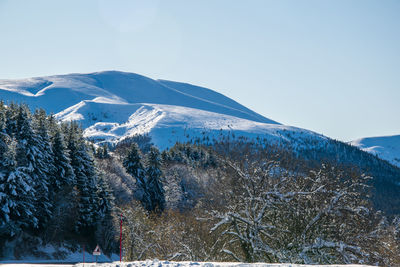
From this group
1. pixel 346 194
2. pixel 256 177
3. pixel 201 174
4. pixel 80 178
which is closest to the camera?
pixel 346 194

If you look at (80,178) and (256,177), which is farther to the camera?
(80,178)

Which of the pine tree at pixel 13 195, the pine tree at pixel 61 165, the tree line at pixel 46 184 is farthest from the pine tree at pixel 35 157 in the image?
the pine tree at pixel 61 165

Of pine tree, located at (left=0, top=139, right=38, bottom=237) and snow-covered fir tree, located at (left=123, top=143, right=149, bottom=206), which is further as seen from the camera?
snow-covered fir tree, located at (left=123, top=143, right=149, bottom=206)

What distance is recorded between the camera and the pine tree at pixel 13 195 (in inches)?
1523

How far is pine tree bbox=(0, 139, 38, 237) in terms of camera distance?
38.7 meters

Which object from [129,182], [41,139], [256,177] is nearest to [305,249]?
[256,177]

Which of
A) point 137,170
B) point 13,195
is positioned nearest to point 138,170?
point 137,170

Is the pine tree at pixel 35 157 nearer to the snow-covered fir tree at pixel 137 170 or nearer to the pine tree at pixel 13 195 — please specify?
the pine tree at pixel 13 195

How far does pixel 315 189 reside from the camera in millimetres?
21281

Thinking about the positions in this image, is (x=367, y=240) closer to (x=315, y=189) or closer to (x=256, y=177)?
(x=315, y=189)

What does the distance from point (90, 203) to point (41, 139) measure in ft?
38.6

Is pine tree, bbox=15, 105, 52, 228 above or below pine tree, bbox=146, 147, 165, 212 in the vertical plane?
above

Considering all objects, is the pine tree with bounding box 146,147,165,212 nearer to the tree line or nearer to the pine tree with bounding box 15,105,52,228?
the tree line

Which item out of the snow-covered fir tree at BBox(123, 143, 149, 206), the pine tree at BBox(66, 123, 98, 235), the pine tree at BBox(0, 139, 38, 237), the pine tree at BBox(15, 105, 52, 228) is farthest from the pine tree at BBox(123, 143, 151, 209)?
the pine tree at BBox(0, 139, 38, 237)
